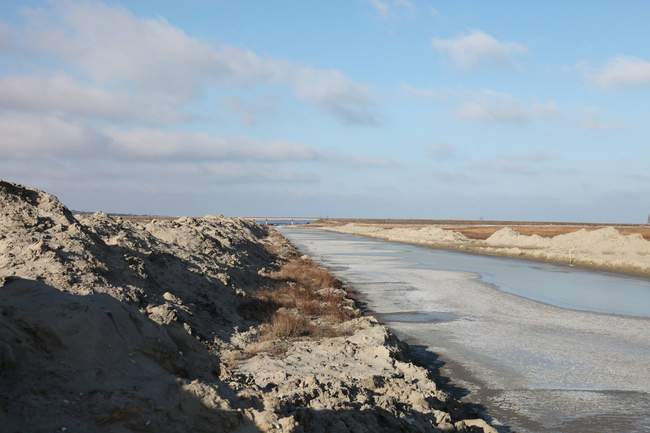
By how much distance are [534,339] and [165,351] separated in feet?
36.9

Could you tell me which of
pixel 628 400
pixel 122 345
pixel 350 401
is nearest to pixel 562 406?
pixel 628 400

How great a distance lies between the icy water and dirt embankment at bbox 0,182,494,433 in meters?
1.43

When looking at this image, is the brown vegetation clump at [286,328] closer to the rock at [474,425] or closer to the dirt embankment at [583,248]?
the rock at [474,425]

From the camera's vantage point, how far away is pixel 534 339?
627 inches

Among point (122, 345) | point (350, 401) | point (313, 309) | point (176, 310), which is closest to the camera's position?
point (122, 345)

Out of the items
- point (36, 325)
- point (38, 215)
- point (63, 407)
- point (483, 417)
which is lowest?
point (483, 417)

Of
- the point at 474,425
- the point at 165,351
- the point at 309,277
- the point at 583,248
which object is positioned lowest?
the point at 474,425

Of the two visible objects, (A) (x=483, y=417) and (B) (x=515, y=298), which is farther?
(B) (x=515, y=298)

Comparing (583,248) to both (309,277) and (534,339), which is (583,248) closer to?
(309,277)

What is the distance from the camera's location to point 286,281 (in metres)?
24.1

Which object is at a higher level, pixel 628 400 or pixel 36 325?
pixel 36 325

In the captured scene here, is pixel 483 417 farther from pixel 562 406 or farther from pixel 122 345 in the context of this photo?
pixel 122 345

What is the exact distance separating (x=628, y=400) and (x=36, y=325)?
32.9 feet

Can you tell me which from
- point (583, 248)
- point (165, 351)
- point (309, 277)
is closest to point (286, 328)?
point (165, 351)
